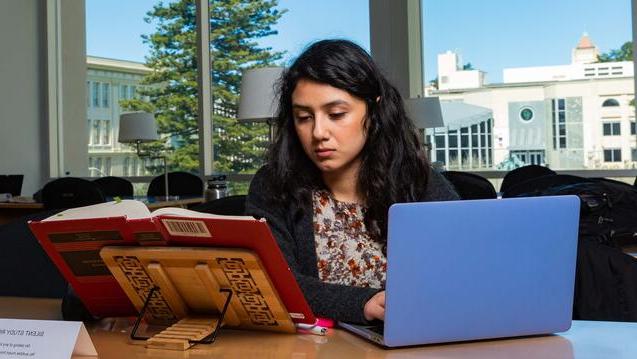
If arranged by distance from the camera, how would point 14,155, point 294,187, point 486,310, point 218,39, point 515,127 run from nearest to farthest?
point 486,310
point 294,187
point 515,127
point 218,39
point 14,155

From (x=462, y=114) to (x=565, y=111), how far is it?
84cm

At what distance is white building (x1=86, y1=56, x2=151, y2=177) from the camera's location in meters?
7.33

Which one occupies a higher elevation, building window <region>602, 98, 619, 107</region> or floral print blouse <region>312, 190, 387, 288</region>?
building window <region>602, 98, 619, 107</region>

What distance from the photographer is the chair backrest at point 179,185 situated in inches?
220

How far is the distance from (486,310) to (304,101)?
22.2 inches

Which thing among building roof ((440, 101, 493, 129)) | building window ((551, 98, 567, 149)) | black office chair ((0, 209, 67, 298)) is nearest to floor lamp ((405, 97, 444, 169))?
building roof ((440, 101, 493, 129))

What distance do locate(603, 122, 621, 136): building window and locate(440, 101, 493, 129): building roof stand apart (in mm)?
912

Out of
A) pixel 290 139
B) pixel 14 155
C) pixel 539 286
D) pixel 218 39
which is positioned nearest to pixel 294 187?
pixel 290 139

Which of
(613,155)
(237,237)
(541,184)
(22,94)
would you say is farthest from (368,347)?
(22,94)

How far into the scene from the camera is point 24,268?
150 cm

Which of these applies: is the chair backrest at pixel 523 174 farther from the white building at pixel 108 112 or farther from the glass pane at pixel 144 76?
the white building at pixel 108 112

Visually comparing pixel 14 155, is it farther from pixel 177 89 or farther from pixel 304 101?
pixel 304 101

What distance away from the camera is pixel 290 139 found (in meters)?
1.49

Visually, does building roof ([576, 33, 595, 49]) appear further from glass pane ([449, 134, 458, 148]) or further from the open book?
the open book
